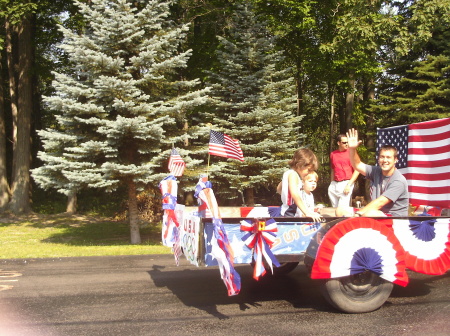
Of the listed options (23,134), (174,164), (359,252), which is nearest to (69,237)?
(23,134)

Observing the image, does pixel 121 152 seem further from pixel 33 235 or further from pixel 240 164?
pixel 33 235

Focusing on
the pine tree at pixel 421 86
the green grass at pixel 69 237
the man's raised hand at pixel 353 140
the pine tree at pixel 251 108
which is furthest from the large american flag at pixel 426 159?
the pine tree at pixel 421 86

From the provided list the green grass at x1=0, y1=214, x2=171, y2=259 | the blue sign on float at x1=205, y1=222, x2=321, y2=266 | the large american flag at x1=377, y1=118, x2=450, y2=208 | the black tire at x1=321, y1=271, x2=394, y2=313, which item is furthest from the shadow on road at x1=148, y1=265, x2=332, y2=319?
the green grass at x1=0, y1=214, x2=171, y2=259

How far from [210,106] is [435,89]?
9.93 metres

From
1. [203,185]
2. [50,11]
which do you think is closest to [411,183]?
[203,185]

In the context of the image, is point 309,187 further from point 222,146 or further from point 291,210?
point 222,146

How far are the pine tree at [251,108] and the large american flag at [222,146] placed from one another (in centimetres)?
675

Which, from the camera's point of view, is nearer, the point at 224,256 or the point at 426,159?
the point at 224,256

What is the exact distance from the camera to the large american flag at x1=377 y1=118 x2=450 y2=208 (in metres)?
6.72

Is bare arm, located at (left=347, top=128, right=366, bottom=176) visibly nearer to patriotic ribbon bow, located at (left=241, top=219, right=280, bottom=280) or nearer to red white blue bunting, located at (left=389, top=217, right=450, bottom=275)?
red white blue bunting, located at (left=389, top=217, right=450, bottom=275)

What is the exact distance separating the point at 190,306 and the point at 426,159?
154 inches

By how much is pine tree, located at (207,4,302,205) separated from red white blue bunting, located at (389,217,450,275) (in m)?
9.72

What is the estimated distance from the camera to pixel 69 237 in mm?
16250

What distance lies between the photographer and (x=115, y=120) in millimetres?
13016
